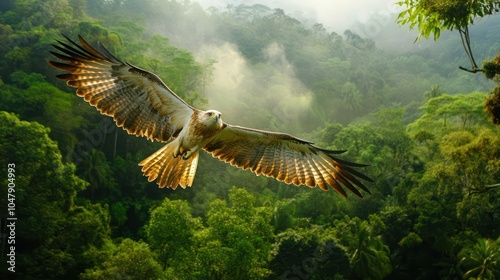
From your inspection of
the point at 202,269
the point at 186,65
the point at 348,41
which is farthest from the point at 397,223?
the point at 348,41

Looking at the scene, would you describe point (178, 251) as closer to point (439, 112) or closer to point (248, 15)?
point (439, 112)

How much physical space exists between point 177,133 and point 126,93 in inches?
39.0

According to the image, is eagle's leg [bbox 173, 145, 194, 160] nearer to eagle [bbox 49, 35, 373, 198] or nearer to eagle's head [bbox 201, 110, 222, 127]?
eagle [bbox 49, 35, 373, 198]

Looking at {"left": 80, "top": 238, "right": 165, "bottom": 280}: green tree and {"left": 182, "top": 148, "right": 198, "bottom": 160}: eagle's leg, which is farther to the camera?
{"left": 80, "top": 238, "right": 165, "bottom": 280}: green tree

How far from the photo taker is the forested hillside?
25.3 m

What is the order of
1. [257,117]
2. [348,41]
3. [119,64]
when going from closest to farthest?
[119,64], [257,117], [348,41]

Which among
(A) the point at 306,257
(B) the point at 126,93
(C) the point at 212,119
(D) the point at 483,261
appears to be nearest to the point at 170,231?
(A) the point at 306,257

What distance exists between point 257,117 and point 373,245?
27944 mm

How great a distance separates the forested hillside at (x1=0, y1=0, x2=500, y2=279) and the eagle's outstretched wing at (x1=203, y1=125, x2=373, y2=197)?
12.5 feet

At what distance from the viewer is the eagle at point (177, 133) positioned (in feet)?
25.3

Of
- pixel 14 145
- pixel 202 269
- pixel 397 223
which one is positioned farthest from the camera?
pixel 397 223

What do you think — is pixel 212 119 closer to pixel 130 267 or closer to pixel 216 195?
pixel 130 267

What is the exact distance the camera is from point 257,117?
5753cm

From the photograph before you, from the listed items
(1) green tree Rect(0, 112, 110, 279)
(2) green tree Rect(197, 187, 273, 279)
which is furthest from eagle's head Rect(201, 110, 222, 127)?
(1) green tree Rect(0, 112, 110, 279)
